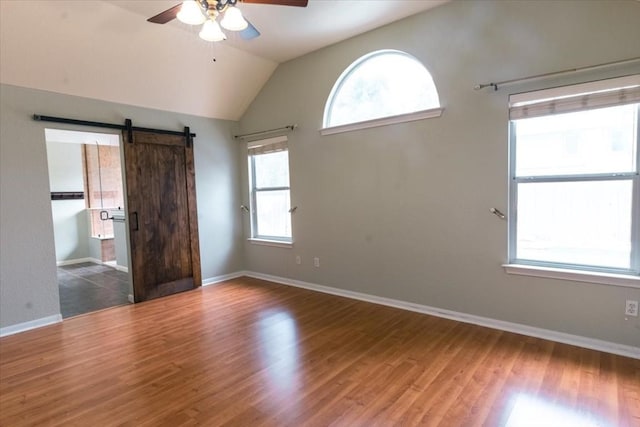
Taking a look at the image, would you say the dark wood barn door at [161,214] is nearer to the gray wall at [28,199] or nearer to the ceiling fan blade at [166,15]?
the gray wall at [28,199]

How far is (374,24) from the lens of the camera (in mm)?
3609

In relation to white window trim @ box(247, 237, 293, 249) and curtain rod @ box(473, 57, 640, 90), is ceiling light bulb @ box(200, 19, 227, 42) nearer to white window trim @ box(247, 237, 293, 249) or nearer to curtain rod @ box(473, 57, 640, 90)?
curtain rod @ box(473, 57, 640, 90)

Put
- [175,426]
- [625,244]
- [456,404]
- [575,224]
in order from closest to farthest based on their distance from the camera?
[175,426]
[456,404]
[625,244]
[575,224]

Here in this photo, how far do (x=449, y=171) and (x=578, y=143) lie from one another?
1.01m

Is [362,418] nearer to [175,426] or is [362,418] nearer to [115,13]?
[175,426]

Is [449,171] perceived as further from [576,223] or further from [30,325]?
[30,325]

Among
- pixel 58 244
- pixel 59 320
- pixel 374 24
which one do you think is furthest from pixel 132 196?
pixel 58 244

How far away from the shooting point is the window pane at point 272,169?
A: 16.0 feet

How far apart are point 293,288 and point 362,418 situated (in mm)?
2772

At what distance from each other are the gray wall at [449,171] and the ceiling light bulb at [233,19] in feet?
6.50

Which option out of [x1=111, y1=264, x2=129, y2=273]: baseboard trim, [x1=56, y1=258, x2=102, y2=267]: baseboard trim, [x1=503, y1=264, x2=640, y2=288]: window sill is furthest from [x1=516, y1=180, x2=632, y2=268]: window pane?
[x1=56, y1=258, x2=102, y2=267]: baseboard trim

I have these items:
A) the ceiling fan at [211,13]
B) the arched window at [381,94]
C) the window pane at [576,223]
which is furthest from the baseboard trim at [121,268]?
the window pane at [576,223]

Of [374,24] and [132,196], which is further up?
[374,24]

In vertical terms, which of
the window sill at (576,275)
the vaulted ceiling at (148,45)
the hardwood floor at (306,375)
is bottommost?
the hardwood floor at (306,375)
